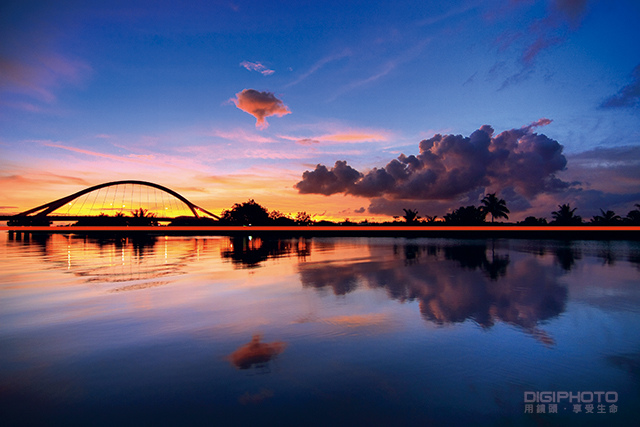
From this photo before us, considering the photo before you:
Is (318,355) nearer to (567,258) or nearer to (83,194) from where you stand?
(567,258)

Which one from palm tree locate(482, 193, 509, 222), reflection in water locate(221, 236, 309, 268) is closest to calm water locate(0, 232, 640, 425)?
reflection in water locate(221, 236, 309, 268)

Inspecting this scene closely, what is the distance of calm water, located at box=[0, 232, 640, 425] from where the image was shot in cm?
476

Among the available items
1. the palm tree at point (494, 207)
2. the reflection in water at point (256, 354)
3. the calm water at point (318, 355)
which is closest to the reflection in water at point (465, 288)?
the calm water at point (318, 355)

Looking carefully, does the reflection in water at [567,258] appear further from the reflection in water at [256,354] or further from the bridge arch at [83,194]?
the bridge arch at [83,194]

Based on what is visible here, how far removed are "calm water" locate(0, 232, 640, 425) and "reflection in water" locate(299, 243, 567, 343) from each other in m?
0.11

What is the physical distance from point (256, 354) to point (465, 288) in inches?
371

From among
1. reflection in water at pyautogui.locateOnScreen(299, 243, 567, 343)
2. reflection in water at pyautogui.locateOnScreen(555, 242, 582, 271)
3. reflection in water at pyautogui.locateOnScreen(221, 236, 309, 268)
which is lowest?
→ reflection in water at pyautogui.locateOnScreen(555, 242, 582, 271)

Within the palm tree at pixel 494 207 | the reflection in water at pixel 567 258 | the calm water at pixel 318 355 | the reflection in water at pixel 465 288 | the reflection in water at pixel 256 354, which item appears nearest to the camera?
the calm water at pixel 318 355

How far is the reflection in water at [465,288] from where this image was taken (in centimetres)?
945

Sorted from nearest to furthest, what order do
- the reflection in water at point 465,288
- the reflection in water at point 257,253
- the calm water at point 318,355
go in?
the calm water at point 318,355, the reflection in water at point 465,288, the reflection in water at point 257,253

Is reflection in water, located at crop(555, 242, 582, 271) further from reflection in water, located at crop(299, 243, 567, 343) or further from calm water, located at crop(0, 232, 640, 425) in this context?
calm water, located at crop(0, 232, 640, 425)

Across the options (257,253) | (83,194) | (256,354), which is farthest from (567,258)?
(83,194)

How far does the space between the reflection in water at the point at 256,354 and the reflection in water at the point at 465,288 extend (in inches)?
167

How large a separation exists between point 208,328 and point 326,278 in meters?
7.95
